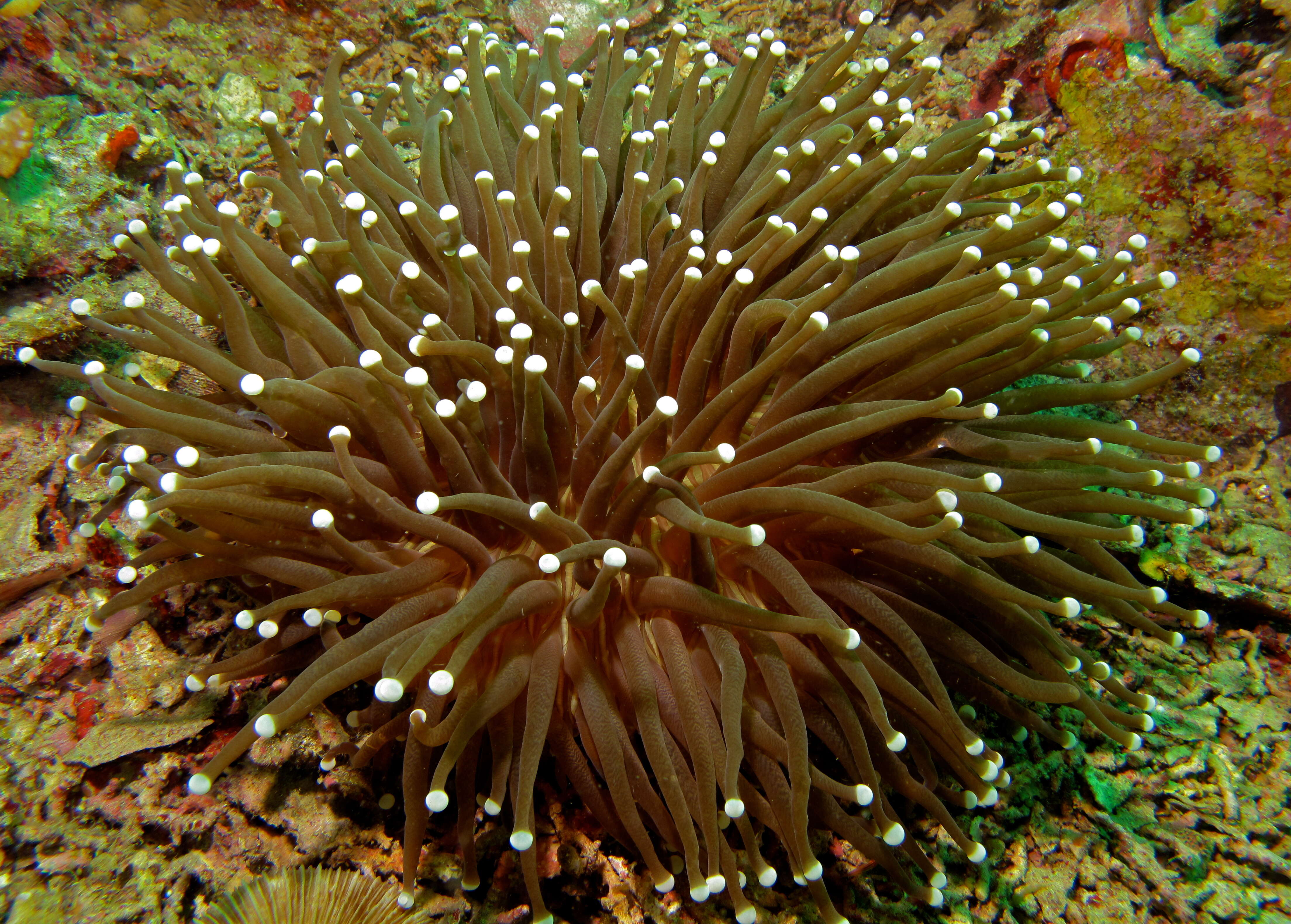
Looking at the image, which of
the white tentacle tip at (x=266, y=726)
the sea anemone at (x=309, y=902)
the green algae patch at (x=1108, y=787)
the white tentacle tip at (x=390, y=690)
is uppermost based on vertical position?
the white tentacle tip at (x=390, y=690)

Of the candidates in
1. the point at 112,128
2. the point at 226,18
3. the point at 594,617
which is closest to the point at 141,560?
the point at 594,617

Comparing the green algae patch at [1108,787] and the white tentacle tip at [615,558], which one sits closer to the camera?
the white tentacle tip at [615,558]

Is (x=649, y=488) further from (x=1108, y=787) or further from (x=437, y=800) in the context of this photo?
(x=1108, y=787)

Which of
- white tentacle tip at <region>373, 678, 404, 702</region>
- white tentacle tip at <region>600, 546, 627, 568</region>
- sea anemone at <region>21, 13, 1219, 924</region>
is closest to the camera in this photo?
white tentacle tip at <region>373, 678, 404, 702</region>

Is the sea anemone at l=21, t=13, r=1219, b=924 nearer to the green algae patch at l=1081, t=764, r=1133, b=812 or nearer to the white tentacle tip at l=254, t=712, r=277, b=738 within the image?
the white tentacle tip at l=254, t=712, r=277, b=738

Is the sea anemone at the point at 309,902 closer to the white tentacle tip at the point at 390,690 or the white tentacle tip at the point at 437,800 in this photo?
the white tentacle tip at the point at 437,800

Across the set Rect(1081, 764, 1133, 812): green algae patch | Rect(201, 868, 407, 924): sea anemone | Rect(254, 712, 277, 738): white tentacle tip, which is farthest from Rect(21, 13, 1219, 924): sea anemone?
Rect(1081, 764, 1133, 812): green algae patch

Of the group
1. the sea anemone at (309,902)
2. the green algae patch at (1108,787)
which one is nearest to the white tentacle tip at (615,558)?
the sea anemone at (309,902)

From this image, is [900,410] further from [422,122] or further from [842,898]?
[422,122]
